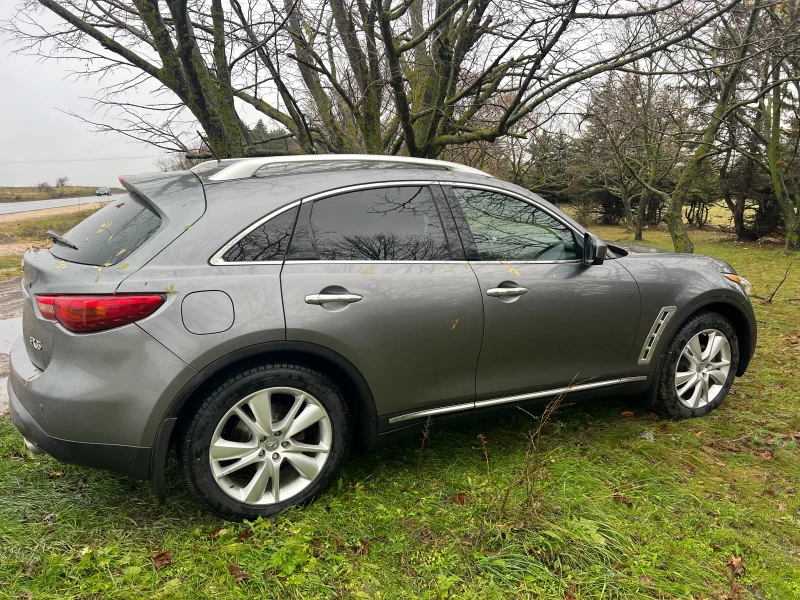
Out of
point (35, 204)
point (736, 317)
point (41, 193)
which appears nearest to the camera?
point (736, 317)

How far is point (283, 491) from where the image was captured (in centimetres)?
250

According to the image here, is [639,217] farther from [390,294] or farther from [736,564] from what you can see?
[390,294]

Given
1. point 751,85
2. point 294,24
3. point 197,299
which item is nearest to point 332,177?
point 197,299

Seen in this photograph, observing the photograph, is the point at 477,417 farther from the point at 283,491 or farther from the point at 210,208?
the point at 210,208

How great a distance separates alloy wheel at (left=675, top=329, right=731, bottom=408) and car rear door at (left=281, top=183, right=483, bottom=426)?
1717 millimetres

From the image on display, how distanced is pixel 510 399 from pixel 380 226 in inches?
48.8

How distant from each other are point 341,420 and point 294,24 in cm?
540

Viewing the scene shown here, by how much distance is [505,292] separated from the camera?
2.84 metres

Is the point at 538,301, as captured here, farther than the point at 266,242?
Yes

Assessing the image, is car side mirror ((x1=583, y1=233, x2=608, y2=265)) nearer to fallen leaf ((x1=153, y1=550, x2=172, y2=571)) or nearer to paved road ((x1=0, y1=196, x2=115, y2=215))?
fallen leaf ((x1=153, y1=550, x2=172, y2=571))

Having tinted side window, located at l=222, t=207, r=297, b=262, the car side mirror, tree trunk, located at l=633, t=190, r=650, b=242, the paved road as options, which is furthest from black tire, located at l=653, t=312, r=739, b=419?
the paved road

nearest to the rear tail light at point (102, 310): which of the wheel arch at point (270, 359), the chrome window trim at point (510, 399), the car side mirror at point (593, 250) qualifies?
the wheel arch at point (270, 359)

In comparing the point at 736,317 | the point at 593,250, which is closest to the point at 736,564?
the point at 593,250

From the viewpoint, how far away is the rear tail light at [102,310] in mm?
2115
